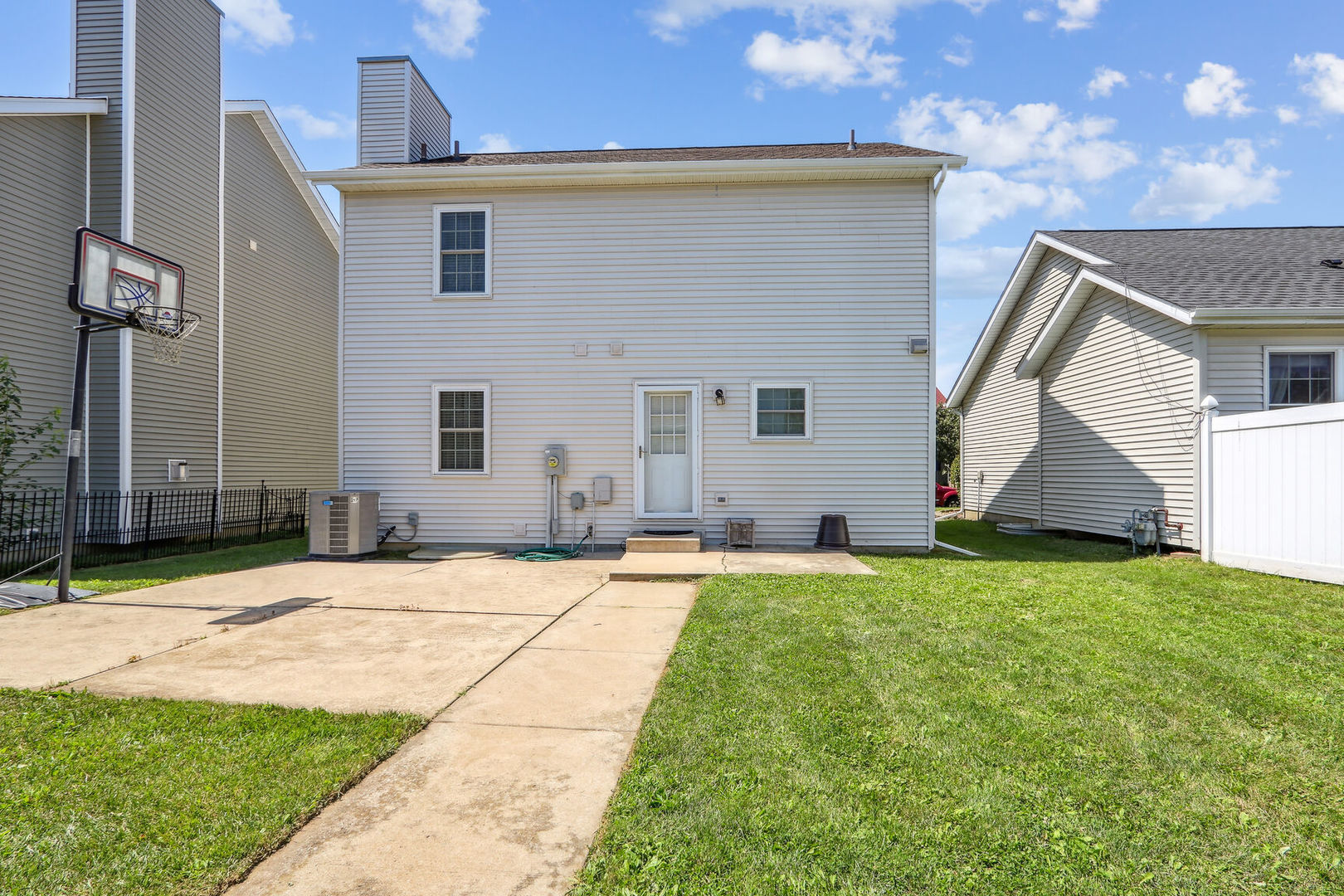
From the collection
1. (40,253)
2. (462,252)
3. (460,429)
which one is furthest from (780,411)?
(40,253)

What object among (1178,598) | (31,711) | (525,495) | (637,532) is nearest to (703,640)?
(31,711)

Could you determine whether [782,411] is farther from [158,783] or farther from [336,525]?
[158,783]

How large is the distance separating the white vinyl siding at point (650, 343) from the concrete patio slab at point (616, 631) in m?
4.42

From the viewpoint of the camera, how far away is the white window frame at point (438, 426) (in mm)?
10539

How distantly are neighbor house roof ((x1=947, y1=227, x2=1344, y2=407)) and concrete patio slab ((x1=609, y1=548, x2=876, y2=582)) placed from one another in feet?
18.1

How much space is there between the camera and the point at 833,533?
9922mm

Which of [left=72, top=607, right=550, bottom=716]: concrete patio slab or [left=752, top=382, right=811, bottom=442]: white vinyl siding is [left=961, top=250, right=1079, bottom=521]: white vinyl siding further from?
[left=72, top=607, right=550, bottom=716]: concrete patio slab

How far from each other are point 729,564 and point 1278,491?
19.7 feet

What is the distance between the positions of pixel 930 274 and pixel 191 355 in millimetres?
12505

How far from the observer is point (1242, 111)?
10.9 meters

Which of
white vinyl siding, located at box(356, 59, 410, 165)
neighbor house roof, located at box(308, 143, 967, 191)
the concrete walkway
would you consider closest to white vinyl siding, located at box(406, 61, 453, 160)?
white vinyl siding, located at box(356, 59, 410, 165)

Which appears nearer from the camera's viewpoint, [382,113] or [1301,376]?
[1301,376]

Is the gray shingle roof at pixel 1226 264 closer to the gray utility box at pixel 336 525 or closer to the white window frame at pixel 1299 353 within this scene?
the white window frame at pixel 1299 353

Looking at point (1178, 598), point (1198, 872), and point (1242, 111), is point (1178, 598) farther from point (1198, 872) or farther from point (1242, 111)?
point (1242, 111)
